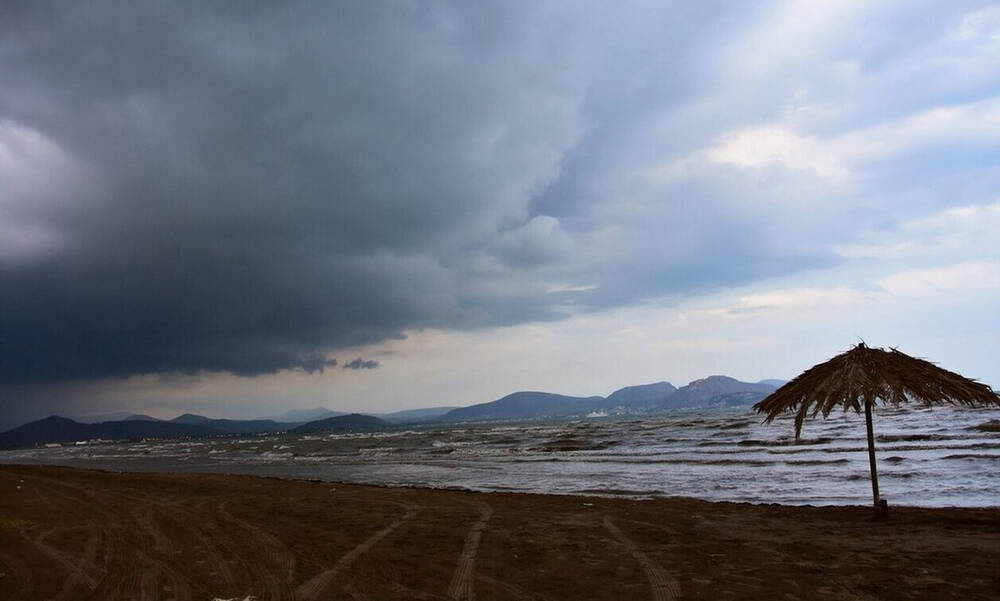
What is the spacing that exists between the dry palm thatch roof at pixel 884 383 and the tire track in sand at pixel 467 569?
7008mm

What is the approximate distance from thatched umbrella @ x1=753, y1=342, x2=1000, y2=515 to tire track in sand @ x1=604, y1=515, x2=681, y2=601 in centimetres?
462

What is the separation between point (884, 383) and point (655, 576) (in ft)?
21.4

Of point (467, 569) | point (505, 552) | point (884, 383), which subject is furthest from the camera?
point (884, 383)

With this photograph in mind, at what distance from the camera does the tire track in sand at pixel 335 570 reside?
6848mm

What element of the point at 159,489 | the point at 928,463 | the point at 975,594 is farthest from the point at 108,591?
the point at 928,463

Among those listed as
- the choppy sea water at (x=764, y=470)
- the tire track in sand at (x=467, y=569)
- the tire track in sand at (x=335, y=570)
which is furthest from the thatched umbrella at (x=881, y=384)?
the tire track in sand at (x=335, y=570)

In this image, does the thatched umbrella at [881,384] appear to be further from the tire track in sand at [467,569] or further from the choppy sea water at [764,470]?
the tire track in sand at [467,569]

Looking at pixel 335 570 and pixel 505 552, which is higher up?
pixel 335 570

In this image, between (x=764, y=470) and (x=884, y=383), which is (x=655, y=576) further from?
(x=764, y=470)

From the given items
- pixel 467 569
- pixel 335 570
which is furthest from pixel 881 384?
pixel 335 570

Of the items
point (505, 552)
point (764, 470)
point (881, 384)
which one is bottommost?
point (764, 470)

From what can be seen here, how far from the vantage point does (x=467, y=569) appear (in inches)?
311

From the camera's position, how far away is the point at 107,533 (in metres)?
11.2

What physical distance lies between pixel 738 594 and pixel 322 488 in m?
17.6
